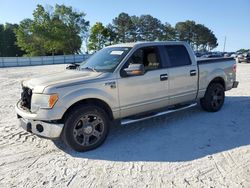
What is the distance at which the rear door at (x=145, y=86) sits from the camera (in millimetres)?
4902

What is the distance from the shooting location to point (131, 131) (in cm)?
547

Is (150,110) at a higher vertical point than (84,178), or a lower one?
higher

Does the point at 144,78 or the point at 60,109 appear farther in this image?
the point at 144,78

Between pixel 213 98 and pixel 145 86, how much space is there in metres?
2.44

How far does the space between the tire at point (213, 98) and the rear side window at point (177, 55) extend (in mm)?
1076

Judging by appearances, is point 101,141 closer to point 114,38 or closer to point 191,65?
point 191,65

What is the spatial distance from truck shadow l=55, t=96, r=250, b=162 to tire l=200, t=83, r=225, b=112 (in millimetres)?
168

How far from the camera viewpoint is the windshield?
195 inches

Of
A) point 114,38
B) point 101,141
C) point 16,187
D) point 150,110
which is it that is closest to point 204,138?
point 150,110

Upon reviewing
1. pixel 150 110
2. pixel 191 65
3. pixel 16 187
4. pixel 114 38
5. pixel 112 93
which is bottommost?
pixel 16 187

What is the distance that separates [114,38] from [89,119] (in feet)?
A: 211

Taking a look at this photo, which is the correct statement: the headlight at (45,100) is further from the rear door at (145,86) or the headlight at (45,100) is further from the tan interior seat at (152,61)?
the tan interior seat at (152,61)

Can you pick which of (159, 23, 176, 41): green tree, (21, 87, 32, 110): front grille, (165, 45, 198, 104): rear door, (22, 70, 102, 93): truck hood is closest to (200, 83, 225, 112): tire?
(165, 45, 198, 104): rear door

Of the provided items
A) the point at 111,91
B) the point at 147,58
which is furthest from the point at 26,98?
the point at 147,58
